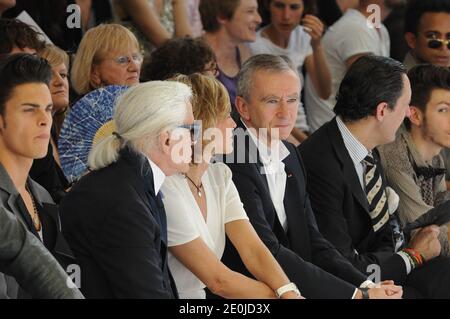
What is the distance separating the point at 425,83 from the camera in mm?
4512

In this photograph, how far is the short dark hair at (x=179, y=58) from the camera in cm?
445

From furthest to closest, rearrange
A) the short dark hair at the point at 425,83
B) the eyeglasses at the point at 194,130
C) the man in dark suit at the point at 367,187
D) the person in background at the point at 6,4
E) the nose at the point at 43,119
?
the person in background at the point at 6,4
the short dark hair at the point at 425,83
the man in dark suit at the point at 367,187
the nose at the point at 43,119
the eyeglasses at the point at 194,130

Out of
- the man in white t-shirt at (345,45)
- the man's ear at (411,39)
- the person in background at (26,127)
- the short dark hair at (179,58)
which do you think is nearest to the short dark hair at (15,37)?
the short dark hair at (179,58)

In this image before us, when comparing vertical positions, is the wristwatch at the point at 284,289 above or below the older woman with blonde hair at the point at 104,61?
below

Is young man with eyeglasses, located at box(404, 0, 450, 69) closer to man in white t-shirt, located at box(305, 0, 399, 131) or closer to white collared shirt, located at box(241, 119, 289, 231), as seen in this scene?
man in white t-shirt, located at box(305, 0, 399, 131)

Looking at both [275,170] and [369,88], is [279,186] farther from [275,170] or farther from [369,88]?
[369,88]

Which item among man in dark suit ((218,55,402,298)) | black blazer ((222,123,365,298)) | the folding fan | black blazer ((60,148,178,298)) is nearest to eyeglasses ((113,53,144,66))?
the folding fan

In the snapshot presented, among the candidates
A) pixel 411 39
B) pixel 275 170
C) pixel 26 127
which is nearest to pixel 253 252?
pixel 275 170

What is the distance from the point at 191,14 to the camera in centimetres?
594

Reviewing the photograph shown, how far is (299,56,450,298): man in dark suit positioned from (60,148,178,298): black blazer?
45.4 inches

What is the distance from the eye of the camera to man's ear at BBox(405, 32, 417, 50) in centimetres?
574

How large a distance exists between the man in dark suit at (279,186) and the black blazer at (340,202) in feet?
0.47

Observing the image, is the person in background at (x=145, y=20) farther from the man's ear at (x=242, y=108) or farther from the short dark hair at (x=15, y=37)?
the man's ear at (x=242, y=108)
